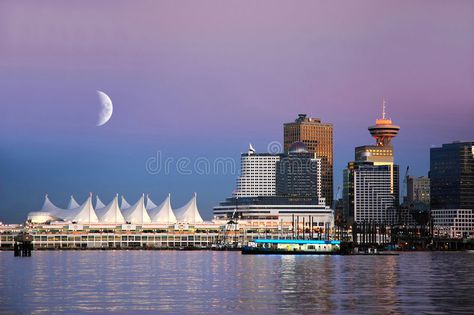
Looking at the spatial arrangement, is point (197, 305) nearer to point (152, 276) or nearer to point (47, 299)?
point (47, 299)

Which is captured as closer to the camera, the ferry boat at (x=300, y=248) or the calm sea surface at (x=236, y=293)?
the calm sea surface at (x=236, y=293)

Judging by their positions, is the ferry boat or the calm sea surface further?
the ferry boat

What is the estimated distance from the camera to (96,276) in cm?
8419

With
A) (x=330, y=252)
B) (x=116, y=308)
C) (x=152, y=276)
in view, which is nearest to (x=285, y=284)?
(x=152, y=276)

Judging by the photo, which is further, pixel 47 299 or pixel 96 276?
pixel 96 276

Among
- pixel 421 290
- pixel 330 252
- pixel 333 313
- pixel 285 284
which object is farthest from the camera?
pixel 330 252

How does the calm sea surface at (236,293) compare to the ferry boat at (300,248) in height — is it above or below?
above

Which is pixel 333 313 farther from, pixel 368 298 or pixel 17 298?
pixel 17 298

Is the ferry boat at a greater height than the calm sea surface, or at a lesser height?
lesser

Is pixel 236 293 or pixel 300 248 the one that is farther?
pixel 300 248

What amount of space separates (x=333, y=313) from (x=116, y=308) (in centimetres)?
1153

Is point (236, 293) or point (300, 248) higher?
point (236, 293)

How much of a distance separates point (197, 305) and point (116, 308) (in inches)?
179

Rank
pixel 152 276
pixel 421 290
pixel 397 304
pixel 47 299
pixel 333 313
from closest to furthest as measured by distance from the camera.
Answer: pixel 333 313 < pixel 397 304 < pixel 47 299 < pixel 421 290 < pixel 152 276
